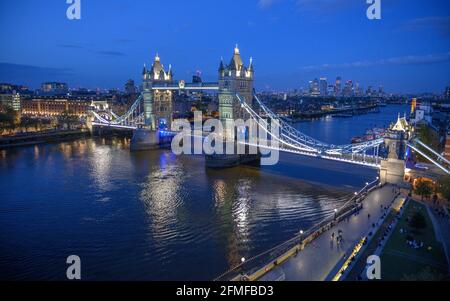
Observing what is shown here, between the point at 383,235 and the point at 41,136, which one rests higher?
the point at 41,136

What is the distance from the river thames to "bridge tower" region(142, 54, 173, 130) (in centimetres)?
854

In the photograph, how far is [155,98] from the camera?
37.0 metres

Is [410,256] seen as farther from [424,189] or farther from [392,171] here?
[392,171]

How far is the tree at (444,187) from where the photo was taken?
47.1ft

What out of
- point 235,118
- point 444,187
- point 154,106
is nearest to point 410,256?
point 444,187

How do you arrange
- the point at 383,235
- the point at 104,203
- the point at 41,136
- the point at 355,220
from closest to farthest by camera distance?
the point at 383,235 < the point at 355,220 < the point at 104,203 < the point at 41,136

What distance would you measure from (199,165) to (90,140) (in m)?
20.1

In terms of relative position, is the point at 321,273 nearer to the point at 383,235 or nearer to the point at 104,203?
the point at 383,235

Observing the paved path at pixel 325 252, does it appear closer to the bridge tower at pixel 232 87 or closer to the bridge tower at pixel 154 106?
the bridge tower at pixel 232 87

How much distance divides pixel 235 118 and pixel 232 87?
91.9 inches

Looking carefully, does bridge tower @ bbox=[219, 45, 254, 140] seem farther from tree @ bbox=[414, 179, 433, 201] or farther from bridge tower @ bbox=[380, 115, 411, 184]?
tree @ bbox=[414, 179, 433, 201]

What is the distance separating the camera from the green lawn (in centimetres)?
920
